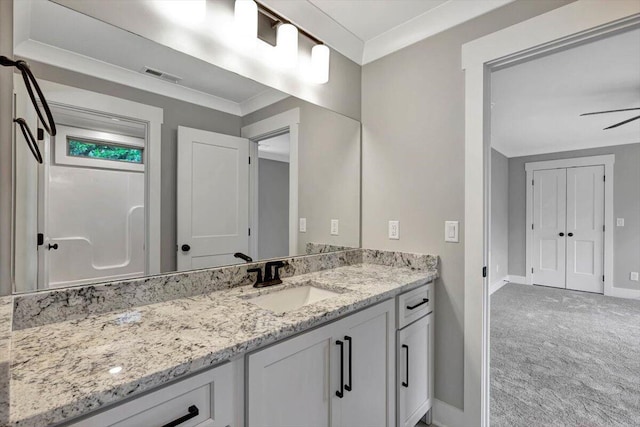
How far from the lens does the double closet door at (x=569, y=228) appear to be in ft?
15.8

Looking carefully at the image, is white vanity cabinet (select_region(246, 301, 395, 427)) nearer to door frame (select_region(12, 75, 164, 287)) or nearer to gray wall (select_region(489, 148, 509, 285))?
door frame (select_region(12, 75, 164, 287))

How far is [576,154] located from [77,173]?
21.5 ft

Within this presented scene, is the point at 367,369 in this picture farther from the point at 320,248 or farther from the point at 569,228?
the point at 569,228

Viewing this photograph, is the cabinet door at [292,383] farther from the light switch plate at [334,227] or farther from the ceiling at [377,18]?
the ceiling at [377,18]

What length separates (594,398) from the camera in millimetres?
2008

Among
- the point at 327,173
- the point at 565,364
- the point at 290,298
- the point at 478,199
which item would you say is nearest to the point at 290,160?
the point at 327,173

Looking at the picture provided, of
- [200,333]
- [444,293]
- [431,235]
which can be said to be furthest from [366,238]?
[200,333]

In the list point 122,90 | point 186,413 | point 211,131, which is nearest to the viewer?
Answer: point 186,413

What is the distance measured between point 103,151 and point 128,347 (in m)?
0.73

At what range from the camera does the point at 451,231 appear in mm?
1712

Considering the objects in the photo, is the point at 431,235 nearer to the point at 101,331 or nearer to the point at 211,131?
the point at 211,131

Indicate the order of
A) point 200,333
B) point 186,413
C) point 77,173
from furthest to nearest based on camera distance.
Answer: point 77,173
point 200,333
point 186,413

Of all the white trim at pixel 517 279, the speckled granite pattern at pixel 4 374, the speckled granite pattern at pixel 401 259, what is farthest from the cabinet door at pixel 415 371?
the white trim at pixel 517 279

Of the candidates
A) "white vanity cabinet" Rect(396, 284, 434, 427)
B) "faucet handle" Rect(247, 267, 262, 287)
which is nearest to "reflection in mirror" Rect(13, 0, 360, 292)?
"faucet handle" Rect(247, 267, 262, 287)
